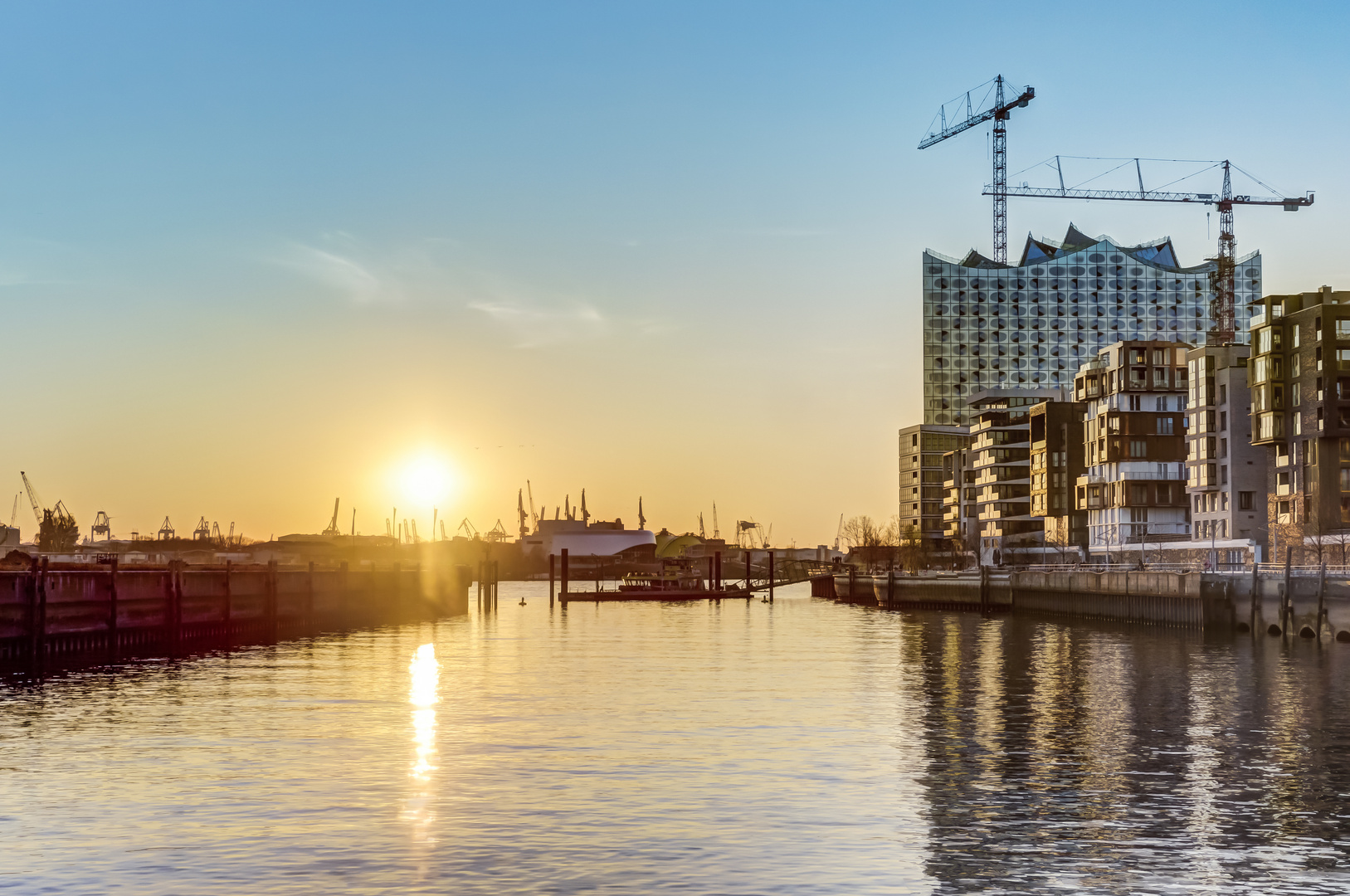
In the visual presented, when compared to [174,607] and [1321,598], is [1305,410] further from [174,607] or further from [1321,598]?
[174,607]

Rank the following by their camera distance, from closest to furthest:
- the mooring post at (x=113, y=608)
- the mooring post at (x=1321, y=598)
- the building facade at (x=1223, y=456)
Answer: the mooring post at (x=113, y=608), the mooring post at (x=1321, y=598), the building facade at (x=1223, y=456)

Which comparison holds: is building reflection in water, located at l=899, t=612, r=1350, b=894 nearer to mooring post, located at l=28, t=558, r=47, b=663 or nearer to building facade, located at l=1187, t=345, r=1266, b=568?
mooring post, located at l=28, t=558, r=47, b=663

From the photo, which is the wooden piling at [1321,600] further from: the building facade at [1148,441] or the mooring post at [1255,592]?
the building facade at [1148,441]

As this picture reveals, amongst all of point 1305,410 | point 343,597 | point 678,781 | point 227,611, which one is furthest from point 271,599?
point 1305,410

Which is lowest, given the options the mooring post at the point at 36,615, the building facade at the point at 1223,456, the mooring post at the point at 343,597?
the mooring post at the point at 343,597

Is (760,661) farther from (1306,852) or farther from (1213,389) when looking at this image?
(1213,389)

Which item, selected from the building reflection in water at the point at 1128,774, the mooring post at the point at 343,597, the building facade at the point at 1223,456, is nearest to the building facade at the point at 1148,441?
the building facade at the point at 1223,456

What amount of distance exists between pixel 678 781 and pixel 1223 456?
146793 mm

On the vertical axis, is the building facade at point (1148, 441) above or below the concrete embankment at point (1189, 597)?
above

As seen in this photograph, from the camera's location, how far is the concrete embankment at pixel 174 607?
75.4 m

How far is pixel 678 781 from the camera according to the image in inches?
1496

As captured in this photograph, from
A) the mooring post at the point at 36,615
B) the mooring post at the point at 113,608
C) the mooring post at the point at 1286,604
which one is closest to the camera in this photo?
the mooring post at the point at 36,615

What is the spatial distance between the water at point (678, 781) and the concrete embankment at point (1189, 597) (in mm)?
22613

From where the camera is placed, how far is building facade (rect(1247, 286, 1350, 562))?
5709 inches
